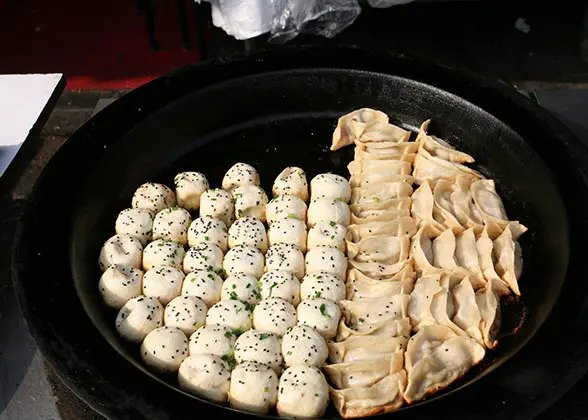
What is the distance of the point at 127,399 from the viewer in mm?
1916

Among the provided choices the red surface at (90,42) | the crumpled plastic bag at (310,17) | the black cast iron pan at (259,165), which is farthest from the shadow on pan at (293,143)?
the red surface at (90,42)

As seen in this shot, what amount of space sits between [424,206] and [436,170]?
0.94 feet

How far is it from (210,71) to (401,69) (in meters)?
1.08

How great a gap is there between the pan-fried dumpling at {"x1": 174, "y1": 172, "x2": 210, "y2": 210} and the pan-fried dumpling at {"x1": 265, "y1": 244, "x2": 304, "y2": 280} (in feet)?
1.83

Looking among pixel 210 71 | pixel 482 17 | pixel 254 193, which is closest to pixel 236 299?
pixel 254 193

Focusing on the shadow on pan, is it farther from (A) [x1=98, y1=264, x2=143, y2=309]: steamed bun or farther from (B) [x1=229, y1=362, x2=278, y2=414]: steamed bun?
(B) [x1=229, y1=362, x2=278, y2=414]: steamed bun

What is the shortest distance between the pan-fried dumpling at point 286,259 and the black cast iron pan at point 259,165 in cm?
60

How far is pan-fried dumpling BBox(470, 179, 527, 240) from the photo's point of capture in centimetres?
275

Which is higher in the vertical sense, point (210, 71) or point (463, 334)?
point (210, 71)

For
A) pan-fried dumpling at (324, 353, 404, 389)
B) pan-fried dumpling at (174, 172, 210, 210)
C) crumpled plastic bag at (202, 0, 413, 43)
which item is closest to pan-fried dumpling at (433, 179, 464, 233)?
pan-fried dumpling at (324, 353, 404, 389)

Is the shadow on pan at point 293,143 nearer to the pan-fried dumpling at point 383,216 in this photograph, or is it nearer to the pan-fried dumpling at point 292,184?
the pan-fried dumpling at point 292,184

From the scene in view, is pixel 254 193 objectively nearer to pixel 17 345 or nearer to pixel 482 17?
pixel 17 345

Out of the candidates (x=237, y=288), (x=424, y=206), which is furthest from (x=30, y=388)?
(x=424, y=206)

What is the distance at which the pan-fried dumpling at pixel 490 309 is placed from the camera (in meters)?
2.38
